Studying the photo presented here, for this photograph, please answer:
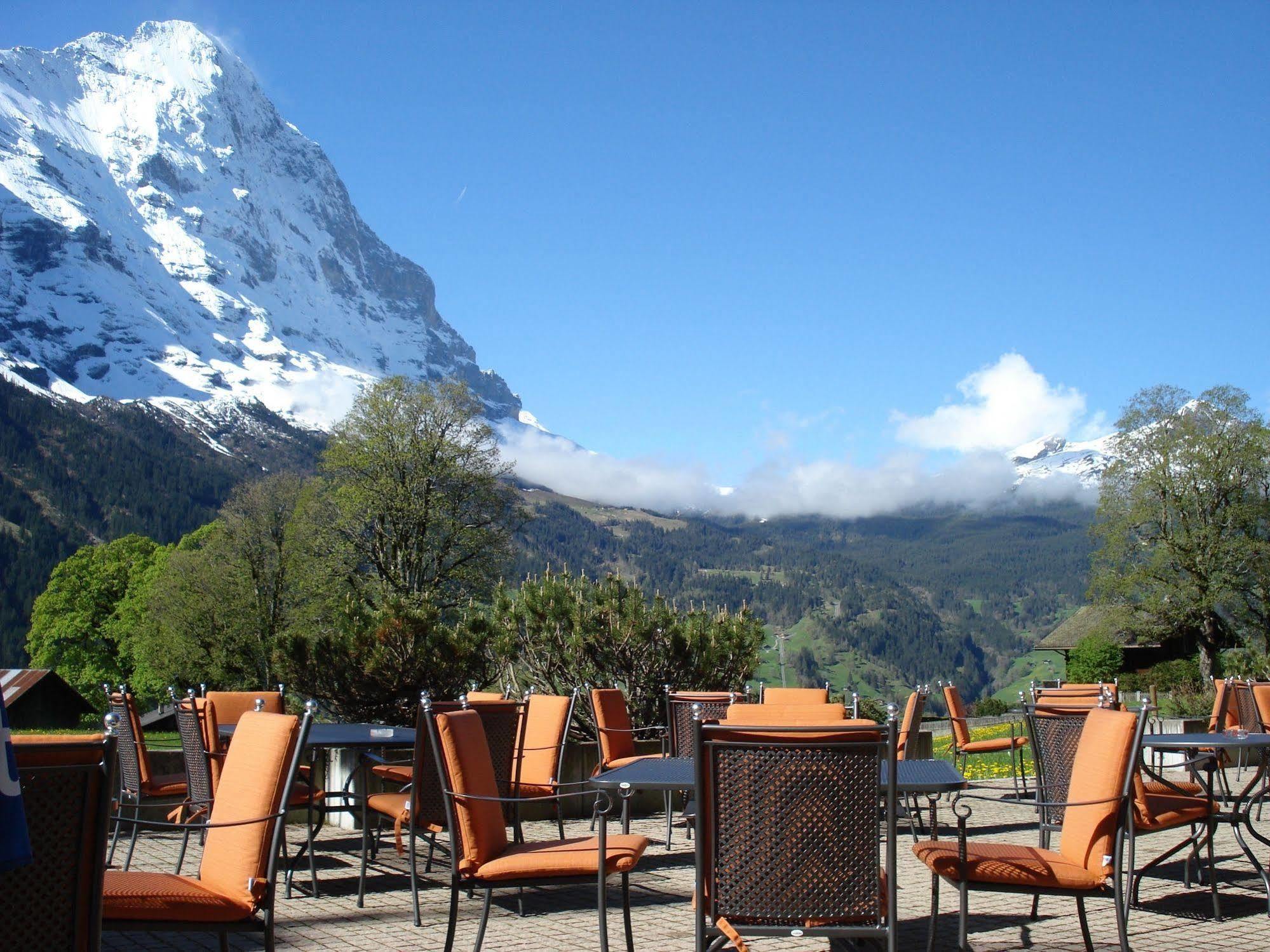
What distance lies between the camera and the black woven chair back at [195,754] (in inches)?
243

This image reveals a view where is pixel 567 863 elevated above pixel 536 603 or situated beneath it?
situated beneath

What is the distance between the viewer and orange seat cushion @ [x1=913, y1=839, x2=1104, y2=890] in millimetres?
4160

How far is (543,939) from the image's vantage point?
5164 mm

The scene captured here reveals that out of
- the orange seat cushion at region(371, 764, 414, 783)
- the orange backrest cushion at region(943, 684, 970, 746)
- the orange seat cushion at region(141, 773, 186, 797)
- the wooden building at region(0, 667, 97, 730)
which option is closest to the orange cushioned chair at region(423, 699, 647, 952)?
the orange seat cushion at region(371, 764, 414, 783)

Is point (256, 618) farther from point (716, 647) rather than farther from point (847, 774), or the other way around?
A: point (847, 774)

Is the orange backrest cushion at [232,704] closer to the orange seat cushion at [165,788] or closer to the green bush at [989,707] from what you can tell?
the orange seat cushion at [165,788]

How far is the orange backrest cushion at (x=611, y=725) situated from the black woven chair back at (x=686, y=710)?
31 centimetres

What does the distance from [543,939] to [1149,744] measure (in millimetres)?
3353

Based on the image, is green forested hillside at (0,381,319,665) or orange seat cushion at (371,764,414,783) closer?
orange seat cushion at (371,764,414,783)

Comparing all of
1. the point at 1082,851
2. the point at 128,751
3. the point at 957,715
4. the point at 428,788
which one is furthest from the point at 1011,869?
the point at 957,715

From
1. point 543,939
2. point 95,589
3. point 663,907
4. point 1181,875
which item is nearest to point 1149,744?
point 1181,875

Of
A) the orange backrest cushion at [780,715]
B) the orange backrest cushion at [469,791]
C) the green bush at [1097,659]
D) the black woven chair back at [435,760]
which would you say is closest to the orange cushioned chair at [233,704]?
the black woven chair back at [435,760]

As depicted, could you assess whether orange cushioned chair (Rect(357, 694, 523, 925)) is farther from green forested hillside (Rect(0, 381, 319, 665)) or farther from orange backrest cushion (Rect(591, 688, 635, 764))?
green forested hillside (Rect(0, 381, 319, 665))

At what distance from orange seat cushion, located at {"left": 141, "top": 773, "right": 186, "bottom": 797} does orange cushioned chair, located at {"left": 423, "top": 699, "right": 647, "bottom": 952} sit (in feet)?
11.0
